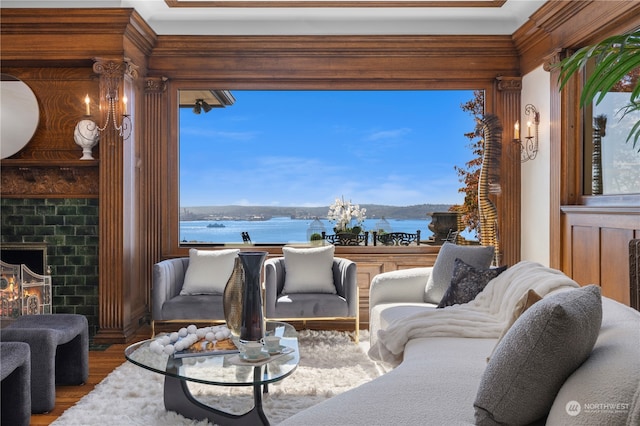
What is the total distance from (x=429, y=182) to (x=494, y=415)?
5409 mm

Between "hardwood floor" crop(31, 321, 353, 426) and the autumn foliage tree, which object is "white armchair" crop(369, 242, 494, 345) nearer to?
"hardwood floor" crop(31, 321, 353, 426)

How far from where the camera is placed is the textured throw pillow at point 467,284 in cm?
361

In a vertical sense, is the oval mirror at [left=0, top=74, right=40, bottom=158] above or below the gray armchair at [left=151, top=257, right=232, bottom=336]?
above

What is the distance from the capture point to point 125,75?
4.79 meters

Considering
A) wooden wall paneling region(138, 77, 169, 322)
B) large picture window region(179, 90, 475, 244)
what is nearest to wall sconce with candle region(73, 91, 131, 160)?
wooden wall paneling region(138, 77, 169, 322)

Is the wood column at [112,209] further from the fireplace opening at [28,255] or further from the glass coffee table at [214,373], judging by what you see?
the glass coffee table at [214,373]

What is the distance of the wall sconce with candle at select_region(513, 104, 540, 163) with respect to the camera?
16.8ft

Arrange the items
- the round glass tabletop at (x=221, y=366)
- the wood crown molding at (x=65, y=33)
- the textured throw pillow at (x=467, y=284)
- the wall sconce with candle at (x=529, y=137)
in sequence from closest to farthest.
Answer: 1. the round glass tabletop at (x=221, y=366)
2. the textured throw pillow at (x=467, y=284)
3. the wood crown molding at (x=65, y=33)
4. the wall sconce with candle at (x=529, y=137)

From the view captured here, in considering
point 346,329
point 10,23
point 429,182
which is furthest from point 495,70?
point 10,23

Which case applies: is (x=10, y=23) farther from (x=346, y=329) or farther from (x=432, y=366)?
(x=432, y=366)

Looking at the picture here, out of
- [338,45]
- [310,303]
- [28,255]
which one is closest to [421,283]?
[310,303]

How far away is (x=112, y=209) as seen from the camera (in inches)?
187

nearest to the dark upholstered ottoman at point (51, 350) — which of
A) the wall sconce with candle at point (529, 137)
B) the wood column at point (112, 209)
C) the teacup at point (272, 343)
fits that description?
the wood column at point (112, 209)

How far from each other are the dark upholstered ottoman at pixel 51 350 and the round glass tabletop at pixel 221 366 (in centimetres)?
58
